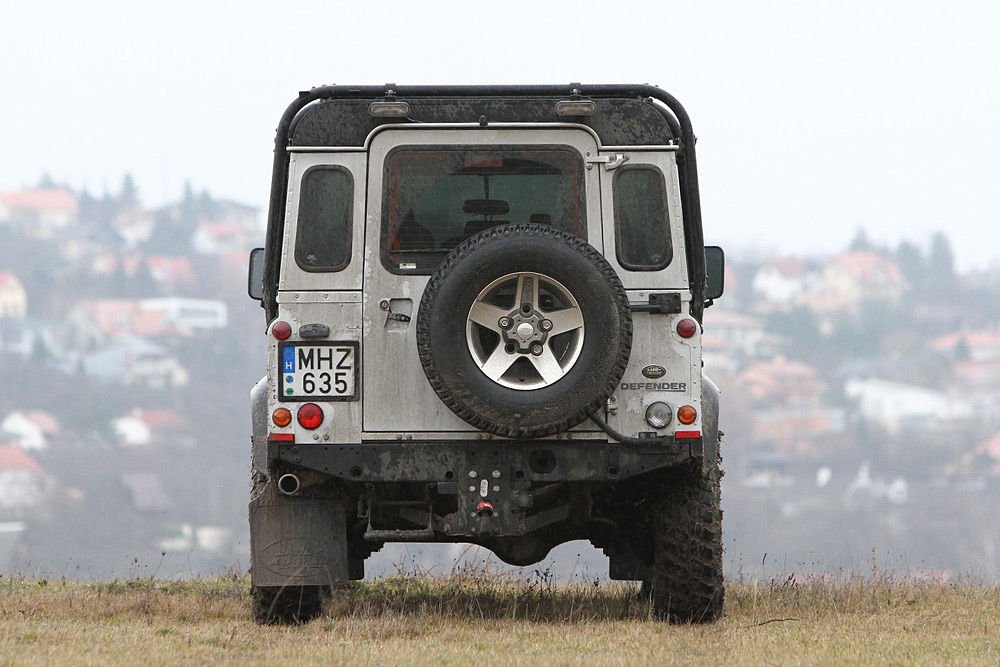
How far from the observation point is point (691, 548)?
908 cm

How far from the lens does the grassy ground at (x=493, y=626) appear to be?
24.7ft

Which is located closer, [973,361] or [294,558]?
[294,558]

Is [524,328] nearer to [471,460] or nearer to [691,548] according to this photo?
[471,460]

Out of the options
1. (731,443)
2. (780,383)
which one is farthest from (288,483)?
(780,383)

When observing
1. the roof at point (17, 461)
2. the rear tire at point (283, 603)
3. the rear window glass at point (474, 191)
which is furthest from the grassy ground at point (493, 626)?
the roof at point (17, 461)

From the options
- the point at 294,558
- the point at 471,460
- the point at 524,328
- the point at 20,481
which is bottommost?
the point at 20,481

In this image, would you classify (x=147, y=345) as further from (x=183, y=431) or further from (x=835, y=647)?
(x=835, y=647)

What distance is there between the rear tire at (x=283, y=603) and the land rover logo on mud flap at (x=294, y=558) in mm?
122

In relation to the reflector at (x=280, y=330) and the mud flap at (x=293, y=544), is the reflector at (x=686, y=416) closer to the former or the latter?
the mud flap at (x=293, y=544)

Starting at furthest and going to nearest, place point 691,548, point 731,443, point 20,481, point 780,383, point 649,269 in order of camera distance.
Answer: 1. point 780,383
2. point 731,443
3. point 20,481
4. point 691,548
5. point 649,269

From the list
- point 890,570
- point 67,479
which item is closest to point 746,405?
point 67,479

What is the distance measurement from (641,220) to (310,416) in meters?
2.12

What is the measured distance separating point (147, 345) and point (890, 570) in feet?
617

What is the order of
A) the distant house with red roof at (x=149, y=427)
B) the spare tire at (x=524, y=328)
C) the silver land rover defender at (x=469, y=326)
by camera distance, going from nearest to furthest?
the spare tire at (x=524, y=328), the silver land rover defender at (x=469, y=326), the distant house with red roof at (x=149, y=427)
